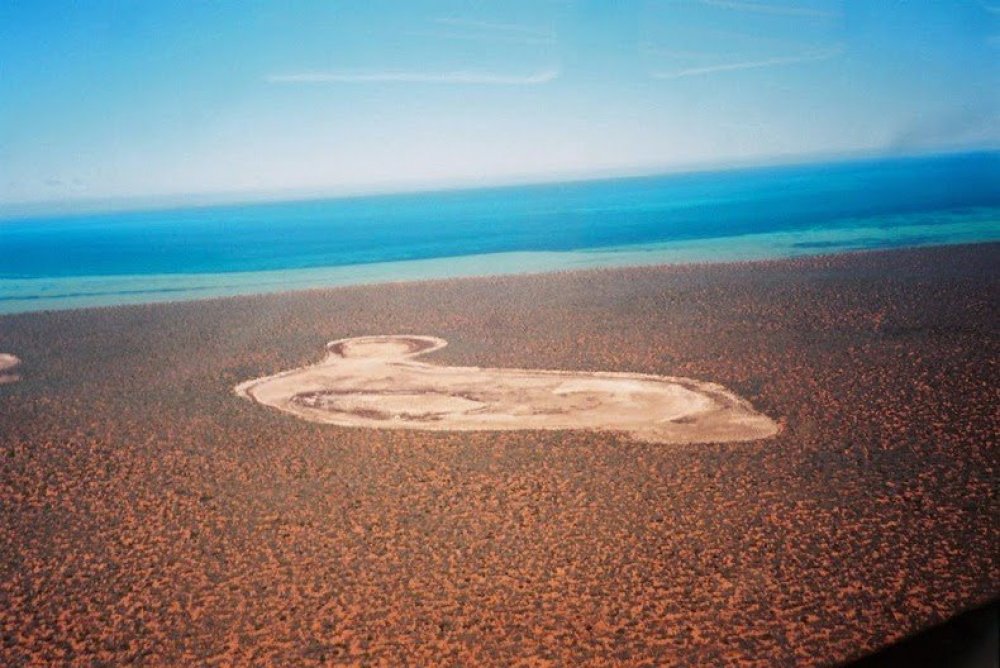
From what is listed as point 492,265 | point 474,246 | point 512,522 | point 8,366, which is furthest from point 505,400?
point 474,246

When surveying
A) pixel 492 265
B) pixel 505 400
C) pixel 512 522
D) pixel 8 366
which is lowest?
pixel 512 522

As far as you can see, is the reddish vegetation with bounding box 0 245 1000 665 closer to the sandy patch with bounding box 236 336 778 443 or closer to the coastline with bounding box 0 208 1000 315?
the sandy patch with bounding box 236 336 778 443

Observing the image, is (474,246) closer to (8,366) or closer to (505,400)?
(8,366)

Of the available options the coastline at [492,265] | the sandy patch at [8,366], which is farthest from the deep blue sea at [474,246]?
the sandy patch at [8,366]

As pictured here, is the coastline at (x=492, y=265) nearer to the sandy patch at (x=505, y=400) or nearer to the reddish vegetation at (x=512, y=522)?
the sandy patch at (x=505, y=400)

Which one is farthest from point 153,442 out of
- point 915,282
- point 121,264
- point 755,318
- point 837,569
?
point 121,264

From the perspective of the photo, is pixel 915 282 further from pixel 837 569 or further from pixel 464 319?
pixel 837 569

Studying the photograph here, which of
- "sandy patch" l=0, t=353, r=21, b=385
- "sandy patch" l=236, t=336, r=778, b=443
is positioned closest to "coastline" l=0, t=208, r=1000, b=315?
"sandy patch" l=0, t=353, r=21, b=385
